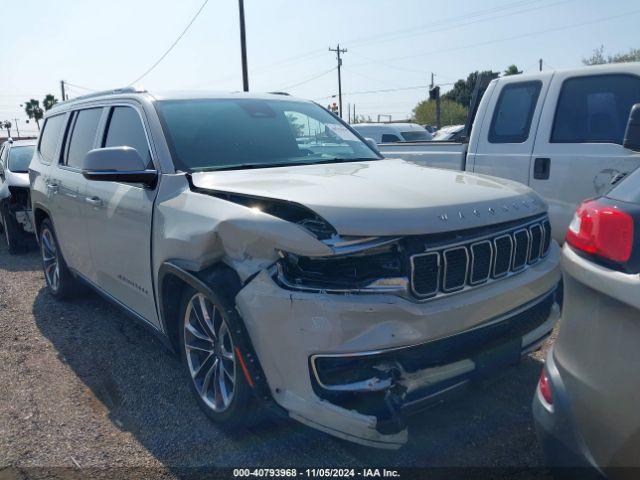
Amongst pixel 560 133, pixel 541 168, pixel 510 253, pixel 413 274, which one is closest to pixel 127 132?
pixel 413 274

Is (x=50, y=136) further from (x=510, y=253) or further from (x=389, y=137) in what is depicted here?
(x=389, y=137)

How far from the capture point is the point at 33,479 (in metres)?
2.78

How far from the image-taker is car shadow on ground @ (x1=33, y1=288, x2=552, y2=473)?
2803 mm

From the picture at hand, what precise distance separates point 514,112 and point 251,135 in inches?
113

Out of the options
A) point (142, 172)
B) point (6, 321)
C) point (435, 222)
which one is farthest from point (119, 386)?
point (435, 222)

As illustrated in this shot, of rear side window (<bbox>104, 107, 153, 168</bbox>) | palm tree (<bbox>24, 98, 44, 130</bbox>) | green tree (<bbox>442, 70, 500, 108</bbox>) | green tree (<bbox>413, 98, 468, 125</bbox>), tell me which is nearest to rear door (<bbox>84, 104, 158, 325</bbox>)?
rear side window (<bbox>104, 107, 153, 168</bbox>)

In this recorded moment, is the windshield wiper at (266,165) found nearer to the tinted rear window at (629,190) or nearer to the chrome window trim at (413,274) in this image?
the chrome window trim at (413,274)

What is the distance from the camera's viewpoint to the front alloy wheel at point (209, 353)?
2922 millimetres

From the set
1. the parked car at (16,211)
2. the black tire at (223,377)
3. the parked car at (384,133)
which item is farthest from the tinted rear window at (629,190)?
the parked car at (384,133)

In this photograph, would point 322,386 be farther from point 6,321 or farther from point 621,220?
point 6,321

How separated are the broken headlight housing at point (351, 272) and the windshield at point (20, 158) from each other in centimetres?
781

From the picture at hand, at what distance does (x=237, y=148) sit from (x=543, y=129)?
2970 millimetres

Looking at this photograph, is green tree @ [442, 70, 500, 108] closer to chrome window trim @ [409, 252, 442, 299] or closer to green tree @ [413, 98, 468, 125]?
green tree @ [413, 98, 468, 125]

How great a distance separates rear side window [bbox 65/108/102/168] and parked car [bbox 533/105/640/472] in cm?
373
